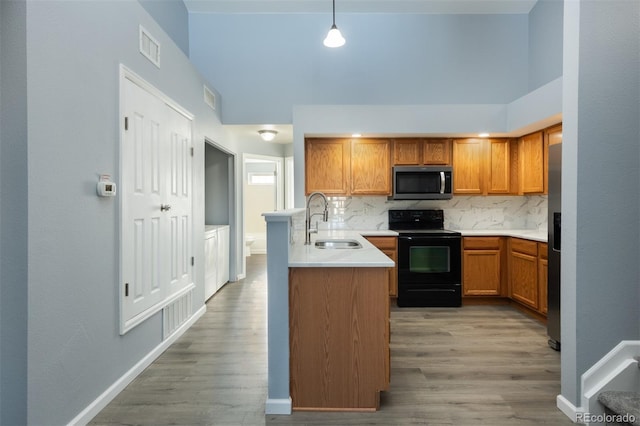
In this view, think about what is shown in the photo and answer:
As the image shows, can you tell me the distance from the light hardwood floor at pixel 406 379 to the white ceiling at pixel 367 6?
9.68ft

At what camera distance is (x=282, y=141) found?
227 inches

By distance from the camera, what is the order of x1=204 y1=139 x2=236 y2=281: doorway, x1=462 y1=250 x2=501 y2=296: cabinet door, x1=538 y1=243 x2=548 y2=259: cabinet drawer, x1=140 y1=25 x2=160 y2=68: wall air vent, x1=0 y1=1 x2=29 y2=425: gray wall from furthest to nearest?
x1=204 y1=139 x2=236 y2=281: doorway → x1=462 y1=250 x2=501 y2=296: cabinet door → x1=538 y1=243 x2=548 y2=259: cabinet drawer → x1=140 y1=25 x2=160 y2=68: wall air vent → x1=0 y1=1 x2=29 y2=425: gray wall

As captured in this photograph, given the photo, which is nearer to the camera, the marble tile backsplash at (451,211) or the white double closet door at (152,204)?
the white double closet door at (152,204)

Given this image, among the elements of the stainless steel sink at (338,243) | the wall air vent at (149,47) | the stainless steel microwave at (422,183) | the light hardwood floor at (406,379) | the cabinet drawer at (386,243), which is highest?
the wall air vent at (149,47)

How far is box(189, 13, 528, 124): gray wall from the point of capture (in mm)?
4363

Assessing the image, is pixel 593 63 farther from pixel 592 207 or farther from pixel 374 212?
pixel 374 212

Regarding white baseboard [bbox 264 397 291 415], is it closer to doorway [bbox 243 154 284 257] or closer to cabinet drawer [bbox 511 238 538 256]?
cabinet drawer [bbox 511 238 538 256]

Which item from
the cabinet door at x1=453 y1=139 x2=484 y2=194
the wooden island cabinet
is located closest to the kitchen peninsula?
the wooden island cabinet

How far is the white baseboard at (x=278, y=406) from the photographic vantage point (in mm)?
1854

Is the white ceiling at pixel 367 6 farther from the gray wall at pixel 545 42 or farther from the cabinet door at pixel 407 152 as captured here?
the cabinet door at pixel 407 152

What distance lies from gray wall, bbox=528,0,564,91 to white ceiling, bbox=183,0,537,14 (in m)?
0.22

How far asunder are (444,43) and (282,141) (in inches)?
114

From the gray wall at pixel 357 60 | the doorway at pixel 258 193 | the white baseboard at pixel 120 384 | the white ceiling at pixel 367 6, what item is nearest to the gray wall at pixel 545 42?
the gray wall at pixel 357 60

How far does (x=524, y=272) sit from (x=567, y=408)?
76.3 inches
